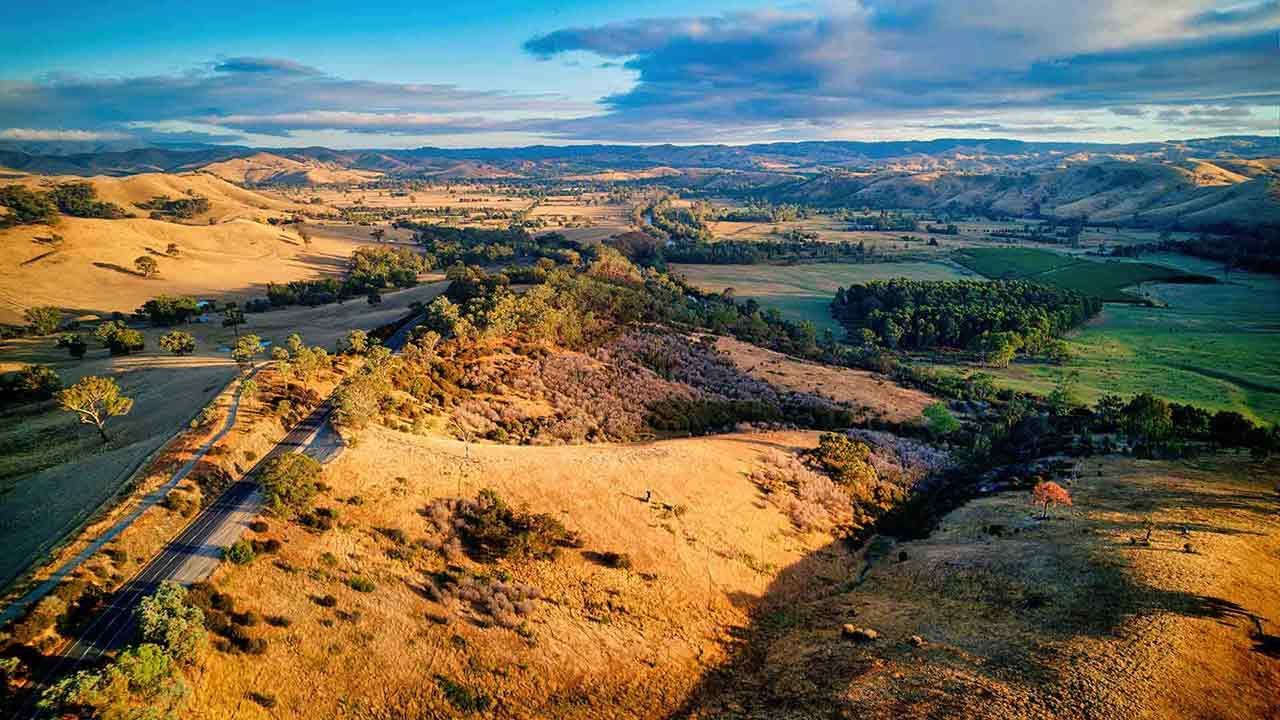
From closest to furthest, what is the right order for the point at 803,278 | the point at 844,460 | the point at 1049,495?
the point at 1049,495 → the point at 844,460 → the point at 803,278

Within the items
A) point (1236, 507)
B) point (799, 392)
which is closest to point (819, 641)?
point (1236, 507)

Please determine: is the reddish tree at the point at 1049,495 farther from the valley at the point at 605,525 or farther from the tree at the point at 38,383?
the tree at the point at 38,383

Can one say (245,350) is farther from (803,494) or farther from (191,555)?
(803,494)

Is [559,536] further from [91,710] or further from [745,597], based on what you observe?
[91,710]

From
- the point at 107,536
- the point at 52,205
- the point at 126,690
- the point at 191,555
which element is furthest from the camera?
the point at 52,205

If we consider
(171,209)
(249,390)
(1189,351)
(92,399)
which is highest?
(171,209)

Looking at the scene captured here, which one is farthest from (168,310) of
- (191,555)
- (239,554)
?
(239,554)

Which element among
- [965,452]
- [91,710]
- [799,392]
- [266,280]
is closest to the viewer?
[91,710]

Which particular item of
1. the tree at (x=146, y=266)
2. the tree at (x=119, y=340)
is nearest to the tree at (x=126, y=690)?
the tree at (x=119, y=340)
